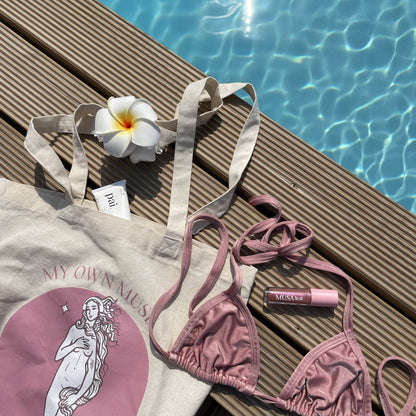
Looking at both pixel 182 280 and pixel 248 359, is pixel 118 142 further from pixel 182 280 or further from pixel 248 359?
pixel 248 359

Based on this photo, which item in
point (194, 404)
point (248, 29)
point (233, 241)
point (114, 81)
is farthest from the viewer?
point (248, 29)

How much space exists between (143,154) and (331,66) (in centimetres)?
110

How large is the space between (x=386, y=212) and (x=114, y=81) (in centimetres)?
89

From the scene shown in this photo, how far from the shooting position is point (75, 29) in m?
1.09

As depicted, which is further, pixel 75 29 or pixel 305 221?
pixel 75 29

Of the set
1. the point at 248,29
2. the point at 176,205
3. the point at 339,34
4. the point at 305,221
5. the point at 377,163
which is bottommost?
the point at 176,205

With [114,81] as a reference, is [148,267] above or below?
below

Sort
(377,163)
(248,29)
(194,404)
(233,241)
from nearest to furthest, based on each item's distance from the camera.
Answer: (194,404) < (233,241) < (377,163) < (248,29)

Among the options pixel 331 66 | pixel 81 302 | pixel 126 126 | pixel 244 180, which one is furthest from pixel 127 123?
pixel 331 66

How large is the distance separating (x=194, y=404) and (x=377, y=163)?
4.01 ft

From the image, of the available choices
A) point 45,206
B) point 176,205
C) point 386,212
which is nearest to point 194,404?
point 176,205

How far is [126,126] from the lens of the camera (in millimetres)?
901

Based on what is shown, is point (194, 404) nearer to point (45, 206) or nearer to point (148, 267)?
point (148, 267)

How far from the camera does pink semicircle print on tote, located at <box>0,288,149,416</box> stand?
2.77 feet
